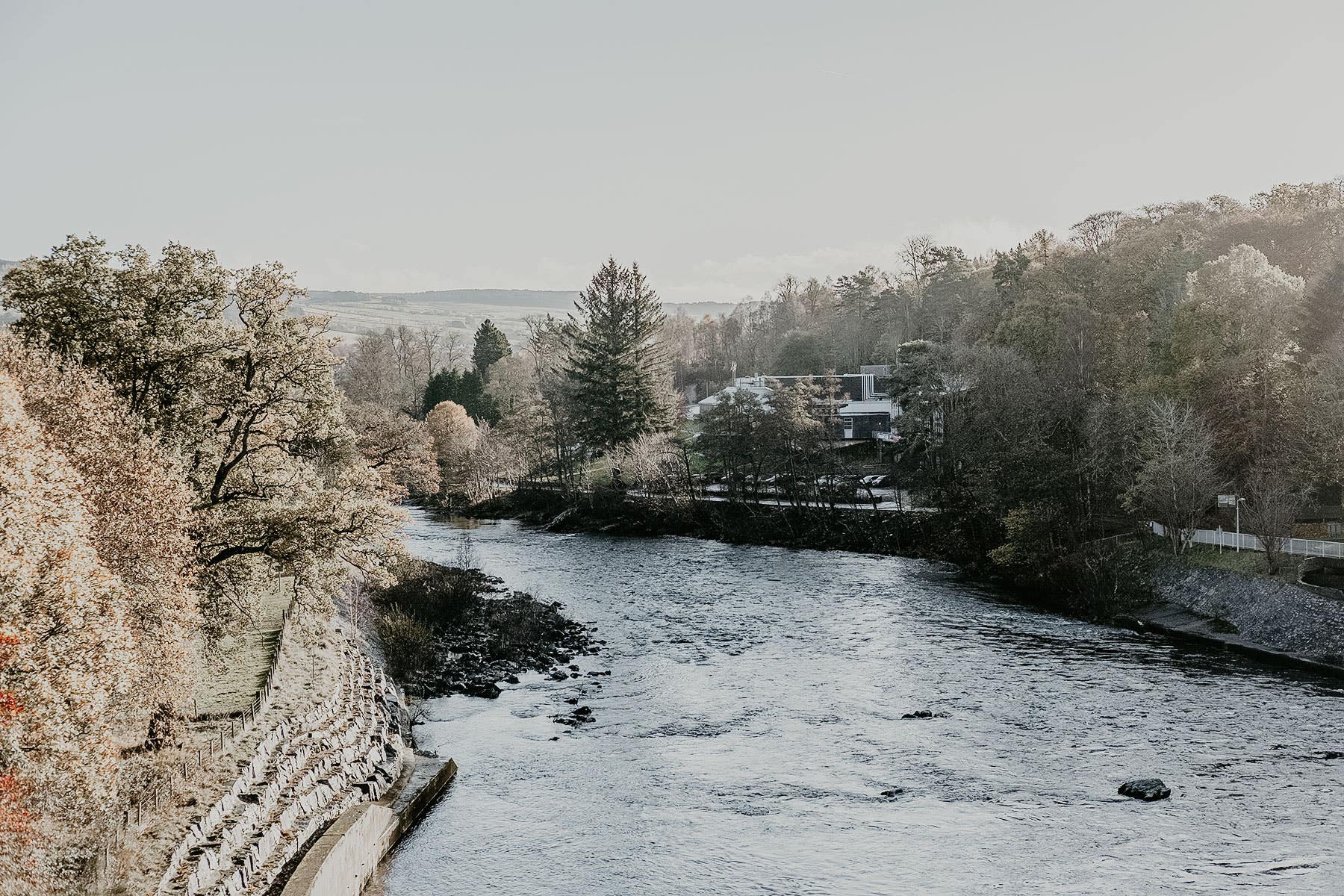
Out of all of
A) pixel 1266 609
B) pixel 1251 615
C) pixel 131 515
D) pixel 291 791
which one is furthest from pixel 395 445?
pixel 1266 609

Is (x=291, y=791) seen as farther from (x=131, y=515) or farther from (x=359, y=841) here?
(x=131, y=515)

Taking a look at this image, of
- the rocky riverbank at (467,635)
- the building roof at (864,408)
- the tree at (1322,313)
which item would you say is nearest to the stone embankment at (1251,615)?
the tree at (1322,313)

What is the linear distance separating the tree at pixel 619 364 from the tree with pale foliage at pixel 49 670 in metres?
64.4

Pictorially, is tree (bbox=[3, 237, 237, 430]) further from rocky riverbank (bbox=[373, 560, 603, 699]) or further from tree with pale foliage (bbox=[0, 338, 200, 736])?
rocky riverbank (bbox=[373, 560, 603, 699])

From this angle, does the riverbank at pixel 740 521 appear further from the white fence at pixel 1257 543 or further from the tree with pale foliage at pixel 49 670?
the tree with pale foliage at pixel 49 670

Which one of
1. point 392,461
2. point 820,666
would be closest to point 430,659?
point 820,666

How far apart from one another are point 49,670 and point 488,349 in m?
109

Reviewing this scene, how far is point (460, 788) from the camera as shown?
23359mm

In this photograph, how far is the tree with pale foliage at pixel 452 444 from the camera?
277 ft

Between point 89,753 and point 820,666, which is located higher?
point 89,753

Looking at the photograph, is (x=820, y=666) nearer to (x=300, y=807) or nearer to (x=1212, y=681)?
(x=1212, y=681)

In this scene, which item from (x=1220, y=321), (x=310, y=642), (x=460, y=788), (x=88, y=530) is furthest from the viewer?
(x=1220, y=321)

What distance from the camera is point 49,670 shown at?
13.9 m

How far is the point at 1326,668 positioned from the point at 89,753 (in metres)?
32.4
